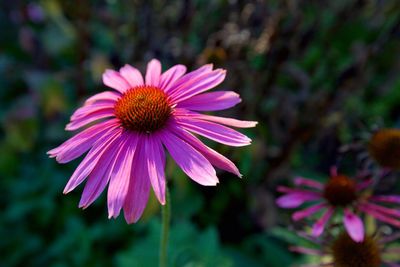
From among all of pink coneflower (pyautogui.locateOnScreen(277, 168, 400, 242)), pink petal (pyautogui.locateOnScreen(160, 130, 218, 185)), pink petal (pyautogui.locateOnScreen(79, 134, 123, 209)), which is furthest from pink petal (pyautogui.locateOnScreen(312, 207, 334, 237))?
pink petal (pyautogui.locateOnScreen(79, 134, 123, 209))

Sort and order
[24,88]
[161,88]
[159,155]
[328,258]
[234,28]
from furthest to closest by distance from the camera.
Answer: [24,88] < [234,28] < [328,258] < [161,88] < [159,155]

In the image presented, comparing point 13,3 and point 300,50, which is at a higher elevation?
point 13,3

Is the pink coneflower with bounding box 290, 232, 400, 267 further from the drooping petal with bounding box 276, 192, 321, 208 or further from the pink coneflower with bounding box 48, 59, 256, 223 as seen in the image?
the pink coneflower with bounding box 48, 59, 256, 223

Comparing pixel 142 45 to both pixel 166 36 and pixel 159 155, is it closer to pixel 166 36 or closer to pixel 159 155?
pixel 166 36

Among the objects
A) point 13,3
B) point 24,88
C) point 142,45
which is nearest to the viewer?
point 142,45

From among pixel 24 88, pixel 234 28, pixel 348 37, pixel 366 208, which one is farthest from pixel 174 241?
pixel 348 37

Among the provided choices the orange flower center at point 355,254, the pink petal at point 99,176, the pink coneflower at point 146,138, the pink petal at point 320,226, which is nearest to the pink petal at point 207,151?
the pink coneflower at point 146,138

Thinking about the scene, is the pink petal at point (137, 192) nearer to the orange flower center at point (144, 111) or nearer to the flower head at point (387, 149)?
the orange flower center at point (144, 111)
